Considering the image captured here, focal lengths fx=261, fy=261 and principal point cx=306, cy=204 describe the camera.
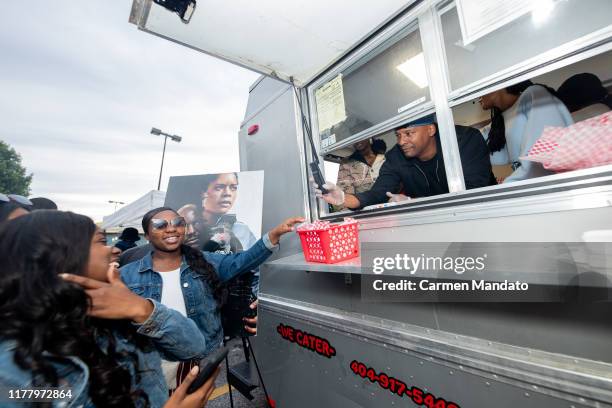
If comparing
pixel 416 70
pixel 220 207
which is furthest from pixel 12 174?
pixel 416 70

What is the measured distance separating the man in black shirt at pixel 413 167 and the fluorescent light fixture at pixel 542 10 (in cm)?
76

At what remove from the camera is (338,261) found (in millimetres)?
1557

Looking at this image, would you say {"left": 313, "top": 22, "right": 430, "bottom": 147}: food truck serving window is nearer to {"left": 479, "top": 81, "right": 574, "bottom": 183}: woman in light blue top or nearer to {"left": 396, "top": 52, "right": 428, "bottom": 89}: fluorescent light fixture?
{"left": 396, "top": 52, "right": 428, "bottom": 89}: fluorescent light fixture

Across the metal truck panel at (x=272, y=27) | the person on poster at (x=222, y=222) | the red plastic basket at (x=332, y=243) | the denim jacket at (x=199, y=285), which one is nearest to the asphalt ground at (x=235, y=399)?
the denim jacket at (x=199, y=285)

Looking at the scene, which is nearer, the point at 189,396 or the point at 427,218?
the point at 189,396

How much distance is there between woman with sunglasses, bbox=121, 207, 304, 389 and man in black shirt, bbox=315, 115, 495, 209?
543mm

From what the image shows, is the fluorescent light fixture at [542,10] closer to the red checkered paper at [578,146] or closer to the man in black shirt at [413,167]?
the red checkered paper at [578,146]

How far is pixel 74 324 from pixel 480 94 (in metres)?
2.17

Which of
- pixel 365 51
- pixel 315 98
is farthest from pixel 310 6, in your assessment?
pixel 315 98

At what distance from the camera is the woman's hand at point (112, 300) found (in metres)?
0.97

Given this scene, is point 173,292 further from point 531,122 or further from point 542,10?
point 542,10

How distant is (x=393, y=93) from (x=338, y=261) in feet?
4.40

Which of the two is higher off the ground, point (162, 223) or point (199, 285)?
point (162, 223)

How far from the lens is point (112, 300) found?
40.1 inches
